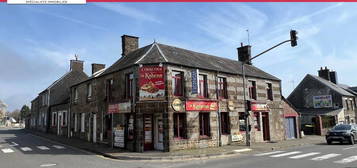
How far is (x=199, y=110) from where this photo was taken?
56.4 ft

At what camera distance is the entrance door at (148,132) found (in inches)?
626

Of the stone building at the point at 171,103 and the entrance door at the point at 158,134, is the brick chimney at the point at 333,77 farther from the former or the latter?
the entrance door at the point at 158,134

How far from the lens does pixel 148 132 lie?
16.0m

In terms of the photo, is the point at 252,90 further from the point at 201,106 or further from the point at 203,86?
the point at 201,106

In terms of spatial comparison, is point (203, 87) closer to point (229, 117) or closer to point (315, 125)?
point (229, 117)

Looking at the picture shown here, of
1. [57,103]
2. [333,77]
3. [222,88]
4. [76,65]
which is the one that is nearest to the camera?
[222,88]

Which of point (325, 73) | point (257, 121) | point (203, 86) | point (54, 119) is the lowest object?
point (257, 121)

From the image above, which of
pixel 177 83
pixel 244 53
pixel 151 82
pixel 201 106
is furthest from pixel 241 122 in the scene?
pixel 244 53

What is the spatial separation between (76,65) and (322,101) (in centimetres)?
3245

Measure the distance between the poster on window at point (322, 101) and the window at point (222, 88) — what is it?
2194 cm

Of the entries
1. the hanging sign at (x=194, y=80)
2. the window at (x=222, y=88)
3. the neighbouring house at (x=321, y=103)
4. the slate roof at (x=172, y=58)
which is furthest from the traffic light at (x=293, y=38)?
the neighbouring house at (x=321, y=103)

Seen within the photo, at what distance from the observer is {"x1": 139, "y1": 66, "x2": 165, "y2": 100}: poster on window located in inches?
622

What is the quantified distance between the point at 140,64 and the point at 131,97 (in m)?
2.06

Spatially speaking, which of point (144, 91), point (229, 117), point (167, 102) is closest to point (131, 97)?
point (144, 91)
